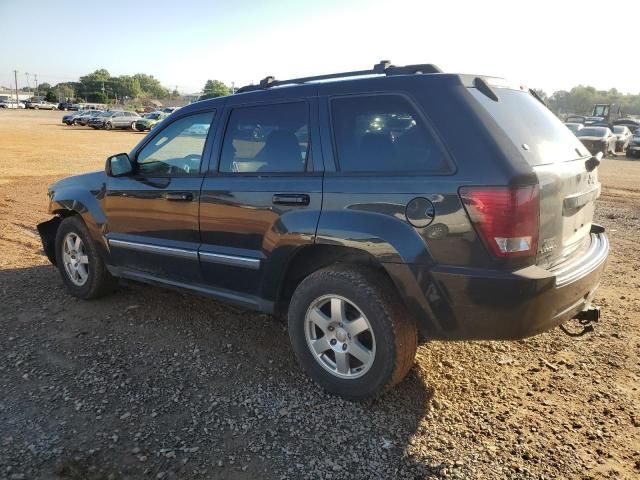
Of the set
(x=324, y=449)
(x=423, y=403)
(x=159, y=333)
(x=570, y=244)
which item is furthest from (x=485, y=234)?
(x=159, y=333)

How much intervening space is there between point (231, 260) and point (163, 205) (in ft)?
2.80

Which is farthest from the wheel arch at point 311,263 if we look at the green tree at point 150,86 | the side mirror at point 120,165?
the green tree at point 150,86

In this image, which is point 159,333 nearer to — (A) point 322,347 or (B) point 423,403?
Answer: (A) point 322,347

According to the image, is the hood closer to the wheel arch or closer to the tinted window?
the tinted window

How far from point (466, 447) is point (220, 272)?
6.62 ft

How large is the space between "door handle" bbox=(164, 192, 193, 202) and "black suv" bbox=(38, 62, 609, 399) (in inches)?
0.5

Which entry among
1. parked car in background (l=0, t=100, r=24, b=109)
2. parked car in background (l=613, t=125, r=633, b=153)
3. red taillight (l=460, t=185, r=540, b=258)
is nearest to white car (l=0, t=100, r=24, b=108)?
parked car in background (l=0, t=100, r=24, b=109)

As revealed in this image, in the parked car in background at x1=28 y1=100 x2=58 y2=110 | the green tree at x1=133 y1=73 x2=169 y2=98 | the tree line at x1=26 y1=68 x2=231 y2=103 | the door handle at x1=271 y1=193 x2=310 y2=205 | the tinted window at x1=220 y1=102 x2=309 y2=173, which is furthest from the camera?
the green tree at x1=133 y1=73 x2=169 y2=98

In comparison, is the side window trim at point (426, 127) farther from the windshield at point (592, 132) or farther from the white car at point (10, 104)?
the white car at point (10, 104)

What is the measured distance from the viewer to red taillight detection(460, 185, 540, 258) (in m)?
2.60

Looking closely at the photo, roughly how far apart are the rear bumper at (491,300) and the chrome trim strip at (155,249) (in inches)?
70.4

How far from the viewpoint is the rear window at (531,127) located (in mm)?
2854

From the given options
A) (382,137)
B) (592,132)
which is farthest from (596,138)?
(382,137)

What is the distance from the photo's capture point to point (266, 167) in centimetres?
354
